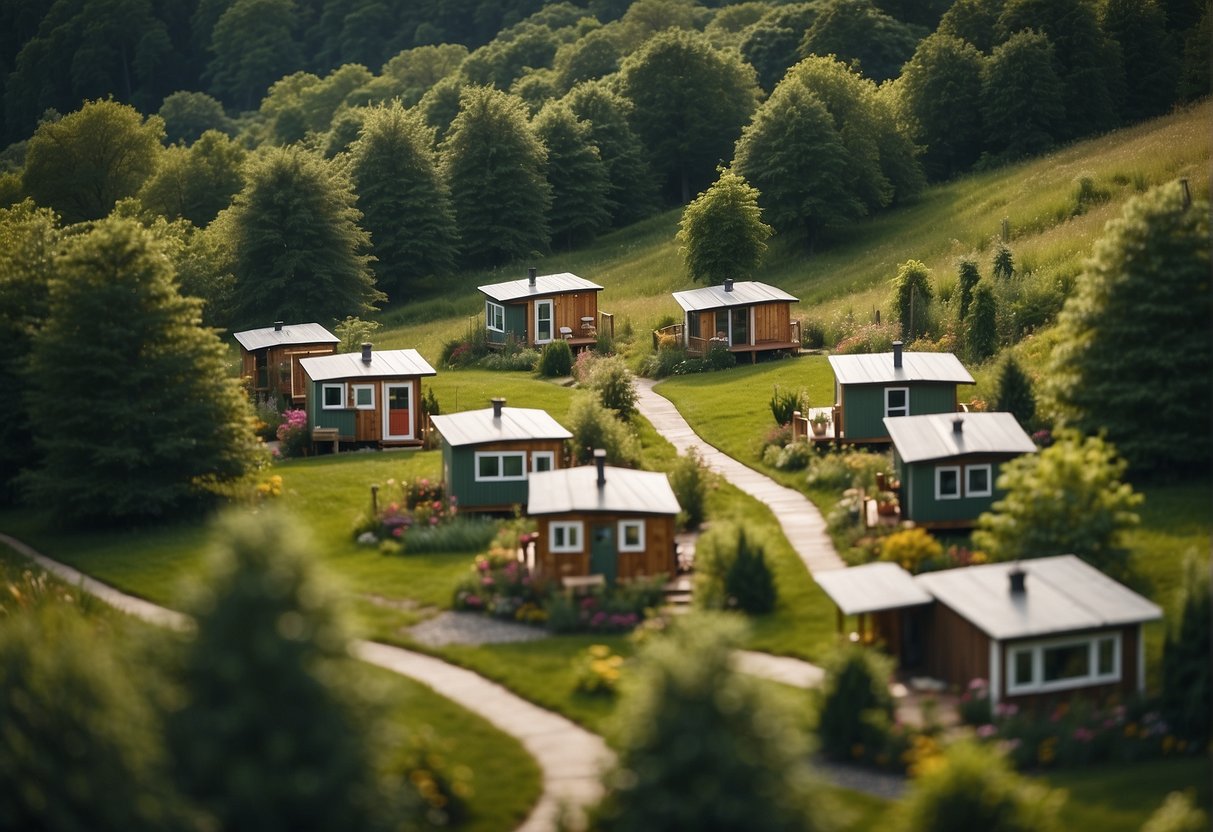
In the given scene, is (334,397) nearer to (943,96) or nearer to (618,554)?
(618,554)

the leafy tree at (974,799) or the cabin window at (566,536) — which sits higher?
the cabin window at (566,536)

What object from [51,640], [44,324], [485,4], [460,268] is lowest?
[51,640]

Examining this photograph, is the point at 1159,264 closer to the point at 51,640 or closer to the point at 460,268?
the point at 51,640

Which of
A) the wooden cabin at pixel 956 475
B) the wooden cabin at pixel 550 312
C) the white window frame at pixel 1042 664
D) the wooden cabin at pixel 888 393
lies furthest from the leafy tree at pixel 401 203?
the white window frame at pixel 1042 664

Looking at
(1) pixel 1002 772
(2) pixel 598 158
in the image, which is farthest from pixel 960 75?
(1) pixel 1002 772

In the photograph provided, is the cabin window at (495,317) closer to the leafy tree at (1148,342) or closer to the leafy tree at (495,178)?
the leafy tree at (495,178)

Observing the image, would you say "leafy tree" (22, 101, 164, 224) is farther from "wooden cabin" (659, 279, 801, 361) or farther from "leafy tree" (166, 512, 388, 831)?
"leafy tree" (166, 512, 388, 831)
